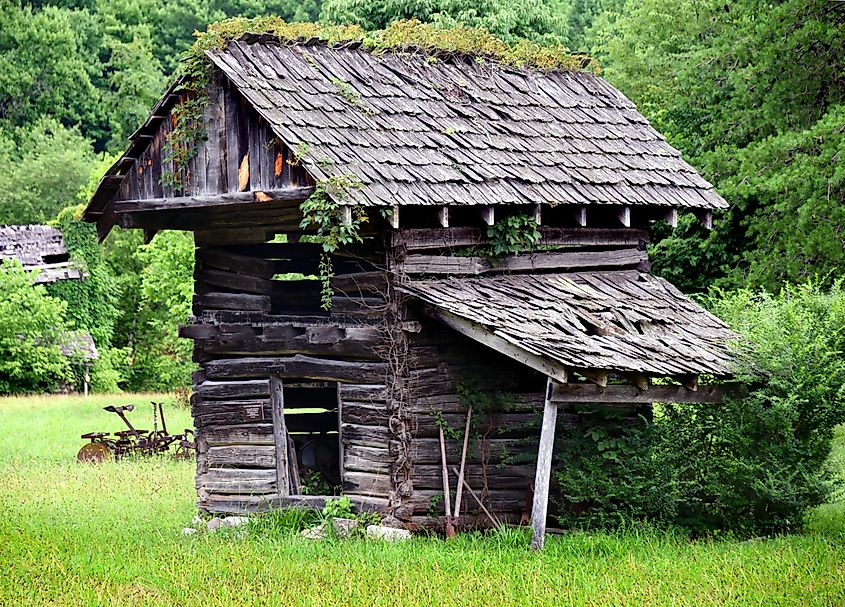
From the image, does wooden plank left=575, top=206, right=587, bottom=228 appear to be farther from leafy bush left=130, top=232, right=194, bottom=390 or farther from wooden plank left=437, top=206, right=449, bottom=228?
leafy bush left=130, top=232, right=194, bottom=390

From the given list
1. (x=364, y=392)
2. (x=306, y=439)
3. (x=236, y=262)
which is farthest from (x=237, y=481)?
(x=236, y=262)

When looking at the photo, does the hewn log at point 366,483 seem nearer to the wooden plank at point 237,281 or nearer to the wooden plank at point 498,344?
the wooden plank at point 498,344

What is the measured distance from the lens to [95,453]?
21906 mm

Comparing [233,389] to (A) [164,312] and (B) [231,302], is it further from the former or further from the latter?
(A) [164,312]

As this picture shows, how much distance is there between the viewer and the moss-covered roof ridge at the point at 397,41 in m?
14.7

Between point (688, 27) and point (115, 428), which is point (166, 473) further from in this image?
point (688, 27)

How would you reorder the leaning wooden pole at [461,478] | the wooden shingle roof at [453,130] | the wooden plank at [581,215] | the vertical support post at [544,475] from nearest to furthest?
the vertical support post at [544,475] → the wooden shingle roof at [453,130] → the leaning wooden pole at [461,478] → the wooden plank at [581,215]

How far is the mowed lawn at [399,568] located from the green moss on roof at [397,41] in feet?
18.0

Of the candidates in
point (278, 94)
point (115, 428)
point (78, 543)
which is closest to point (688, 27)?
point (115, 428)

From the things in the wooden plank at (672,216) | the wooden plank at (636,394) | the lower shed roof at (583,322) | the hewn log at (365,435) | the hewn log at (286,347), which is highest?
the wooden plank at (672,216)

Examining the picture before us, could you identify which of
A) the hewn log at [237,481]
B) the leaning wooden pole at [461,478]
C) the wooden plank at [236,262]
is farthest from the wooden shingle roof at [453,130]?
the hewn log at [237,481]

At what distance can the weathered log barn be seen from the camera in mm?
13250

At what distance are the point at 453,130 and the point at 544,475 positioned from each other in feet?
14.9

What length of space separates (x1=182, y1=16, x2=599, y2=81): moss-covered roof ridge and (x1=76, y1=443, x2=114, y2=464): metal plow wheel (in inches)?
360
